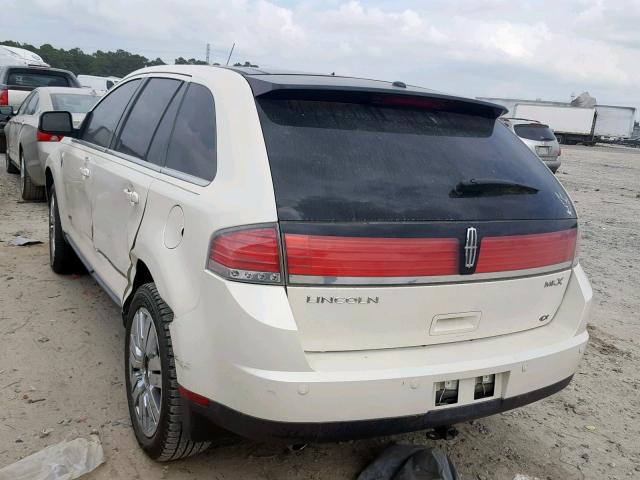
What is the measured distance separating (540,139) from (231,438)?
16.8 metres

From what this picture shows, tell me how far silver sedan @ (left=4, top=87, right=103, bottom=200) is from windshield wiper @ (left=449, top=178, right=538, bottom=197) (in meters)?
6.20

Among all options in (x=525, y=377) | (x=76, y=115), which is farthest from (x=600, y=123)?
(x=525, y=377)

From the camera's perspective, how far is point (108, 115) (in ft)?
13.6

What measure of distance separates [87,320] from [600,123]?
53675 mm

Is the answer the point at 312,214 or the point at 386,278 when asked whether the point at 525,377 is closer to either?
the point at 386,278

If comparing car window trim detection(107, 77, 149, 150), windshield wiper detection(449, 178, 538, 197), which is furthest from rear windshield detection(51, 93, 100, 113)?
windshield wiper detection(449, 178, 538, 197)

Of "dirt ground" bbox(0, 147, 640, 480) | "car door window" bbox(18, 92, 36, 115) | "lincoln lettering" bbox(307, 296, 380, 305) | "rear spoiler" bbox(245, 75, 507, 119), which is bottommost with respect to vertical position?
"dirt ground" bbox(0, 147, 640, 480)

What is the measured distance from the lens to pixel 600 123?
5075cm

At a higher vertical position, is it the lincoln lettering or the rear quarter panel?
the rear quarter panel

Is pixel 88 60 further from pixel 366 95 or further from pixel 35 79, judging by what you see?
pixel 366 95

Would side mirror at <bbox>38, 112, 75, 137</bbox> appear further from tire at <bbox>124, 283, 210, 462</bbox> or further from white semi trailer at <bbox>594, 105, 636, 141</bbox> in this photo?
white semi trailer at <bbox>594, 105, 636, 141</bbox>

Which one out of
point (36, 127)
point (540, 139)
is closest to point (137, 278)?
point (36, 127)

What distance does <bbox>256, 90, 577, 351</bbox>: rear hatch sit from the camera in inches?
85.8

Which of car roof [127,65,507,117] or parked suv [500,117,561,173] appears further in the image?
parked suv [500,117,561,173]
